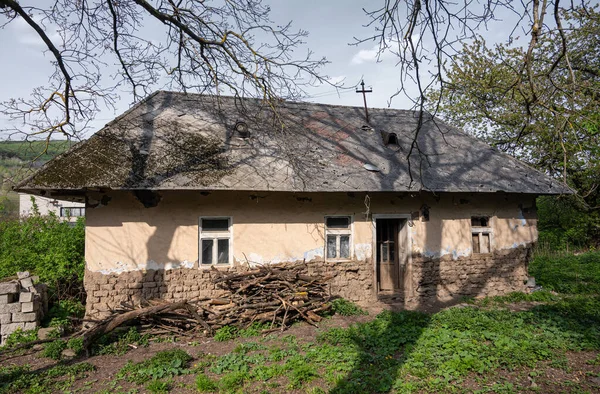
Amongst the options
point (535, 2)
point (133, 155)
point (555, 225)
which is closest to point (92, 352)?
point (133, 155)

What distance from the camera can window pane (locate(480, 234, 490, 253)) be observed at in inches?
405

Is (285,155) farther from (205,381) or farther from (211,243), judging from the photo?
(205,381)

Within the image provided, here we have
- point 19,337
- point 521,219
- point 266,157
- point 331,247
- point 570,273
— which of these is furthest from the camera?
point 570,273

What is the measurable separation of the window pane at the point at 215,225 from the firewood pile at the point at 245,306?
0.96 m

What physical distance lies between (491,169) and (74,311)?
10991mm

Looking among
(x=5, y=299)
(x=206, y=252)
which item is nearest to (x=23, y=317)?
(x=5, y=299)

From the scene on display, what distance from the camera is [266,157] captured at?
9.02 metres

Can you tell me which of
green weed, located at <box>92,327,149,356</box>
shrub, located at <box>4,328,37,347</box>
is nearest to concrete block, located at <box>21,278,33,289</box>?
shrub, located at <box>4,328,37,347</box>

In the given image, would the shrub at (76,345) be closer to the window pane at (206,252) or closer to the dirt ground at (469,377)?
the dirt ground at (469,377)

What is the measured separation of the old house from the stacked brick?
3.89 ft

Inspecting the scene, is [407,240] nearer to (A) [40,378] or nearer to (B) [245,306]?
(B) [245,306]

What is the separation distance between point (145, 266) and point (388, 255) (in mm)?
6029

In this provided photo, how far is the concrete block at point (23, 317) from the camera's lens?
7586mm

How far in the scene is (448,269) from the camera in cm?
984
